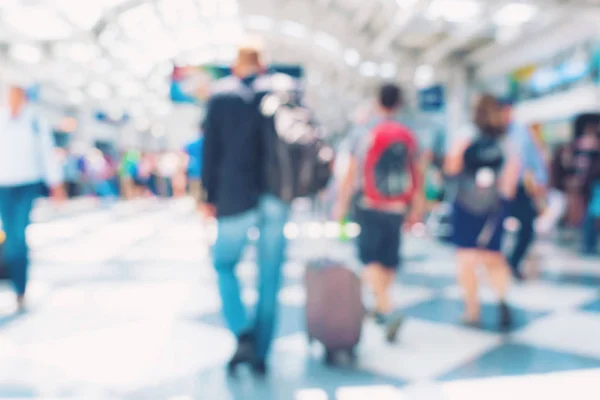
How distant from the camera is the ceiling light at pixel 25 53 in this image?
18.2 m

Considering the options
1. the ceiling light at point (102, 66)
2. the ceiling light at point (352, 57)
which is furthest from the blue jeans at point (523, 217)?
the ceiling light at point (102, 66)

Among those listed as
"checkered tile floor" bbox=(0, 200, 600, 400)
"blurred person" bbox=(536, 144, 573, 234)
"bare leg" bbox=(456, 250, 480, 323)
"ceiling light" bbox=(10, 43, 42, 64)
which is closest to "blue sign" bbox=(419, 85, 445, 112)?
"blurred person" bbox=(536, 144, 573, 234)

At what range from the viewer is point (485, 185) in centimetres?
339

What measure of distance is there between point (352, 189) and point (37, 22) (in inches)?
620

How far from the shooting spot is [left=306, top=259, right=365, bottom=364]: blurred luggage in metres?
2.78

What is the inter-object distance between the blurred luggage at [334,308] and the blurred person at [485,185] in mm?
981

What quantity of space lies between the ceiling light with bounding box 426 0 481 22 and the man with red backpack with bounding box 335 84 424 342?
9540 mm

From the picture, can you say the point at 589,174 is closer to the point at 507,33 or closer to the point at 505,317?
the point at 505,317

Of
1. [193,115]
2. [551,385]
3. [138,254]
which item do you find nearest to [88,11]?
[138,254]

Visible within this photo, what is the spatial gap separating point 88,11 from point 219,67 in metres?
9.72

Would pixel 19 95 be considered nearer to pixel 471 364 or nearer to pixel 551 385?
pixel 471 364

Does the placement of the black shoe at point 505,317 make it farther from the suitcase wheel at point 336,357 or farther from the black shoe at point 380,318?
the suitcase wheel at point 336,357

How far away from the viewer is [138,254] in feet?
22.7

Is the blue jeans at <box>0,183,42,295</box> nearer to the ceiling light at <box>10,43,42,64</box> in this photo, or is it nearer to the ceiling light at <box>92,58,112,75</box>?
the ceiling light at <box>10,43,42,64</box>
